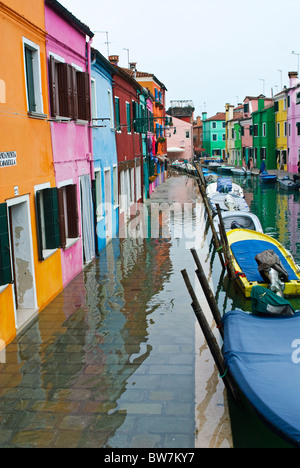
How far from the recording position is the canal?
18.7 feet

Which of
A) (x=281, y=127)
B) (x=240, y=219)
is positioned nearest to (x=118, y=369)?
(x=240, y=219)

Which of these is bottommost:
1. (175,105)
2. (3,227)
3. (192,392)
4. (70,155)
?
(192,392)

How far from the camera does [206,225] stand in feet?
70.3

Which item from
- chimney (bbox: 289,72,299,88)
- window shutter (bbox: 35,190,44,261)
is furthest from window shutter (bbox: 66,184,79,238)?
chimney (bbox: 289,72,299,88)

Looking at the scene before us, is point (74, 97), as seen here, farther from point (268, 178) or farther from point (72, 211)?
point (268, 178)

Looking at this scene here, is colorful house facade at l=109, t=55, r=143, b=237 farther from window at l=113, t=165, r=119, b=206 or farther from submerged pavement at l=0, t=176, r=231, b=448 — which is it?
submerged pavement at l=0, t=176, r=231, b=448

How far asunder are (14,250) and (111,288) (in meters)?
3.11

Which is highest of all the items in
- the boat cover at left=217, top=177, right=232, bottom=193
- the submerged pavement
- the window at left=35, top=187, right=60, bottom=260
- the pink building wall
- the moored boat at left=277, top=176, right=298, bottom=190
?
the pink building wall

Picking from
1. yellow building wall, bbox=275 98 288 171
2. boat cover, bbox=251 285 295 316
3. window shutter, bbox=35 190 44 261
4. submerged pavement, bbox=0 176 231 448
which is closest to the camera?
submerged pavement, bbox=0 176 231 448

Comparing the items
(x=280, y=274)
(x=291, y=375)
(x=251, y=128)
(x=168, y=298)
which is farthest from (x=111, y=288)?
(x=251, y=128)

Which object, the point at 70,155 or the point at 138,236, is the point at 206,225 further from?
the point at 70,155

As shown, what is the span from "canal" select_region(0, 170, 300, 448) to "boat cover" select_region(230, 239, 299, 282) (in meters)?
0.66

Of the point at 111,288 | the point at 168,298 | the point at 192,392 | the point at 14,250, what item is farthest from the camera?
the point at 111,288

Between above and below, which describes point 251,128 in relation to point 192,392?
above
